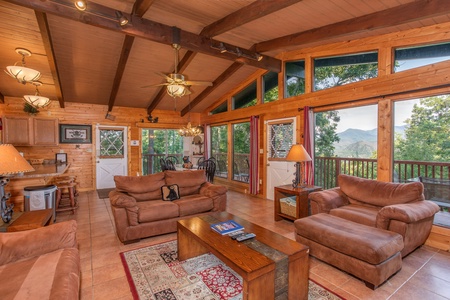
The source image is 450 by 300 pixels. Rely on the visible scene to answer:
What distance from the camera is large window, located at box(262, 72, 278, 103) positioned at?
5598 mm

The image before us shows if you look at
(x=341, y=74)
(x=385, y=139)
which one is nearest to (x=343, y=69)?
(x=341, y=74)

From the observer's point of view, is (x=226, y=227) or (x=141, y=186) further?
(x=141, y=186)

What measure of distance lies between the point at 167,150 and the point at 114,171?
2.04 meters

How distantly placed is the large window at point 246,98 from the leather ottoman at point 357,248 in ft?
14.0

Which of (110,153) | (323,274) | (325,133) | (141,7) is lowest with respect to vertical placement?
(323,274)

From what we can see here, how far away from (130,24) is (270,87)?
3538 mm

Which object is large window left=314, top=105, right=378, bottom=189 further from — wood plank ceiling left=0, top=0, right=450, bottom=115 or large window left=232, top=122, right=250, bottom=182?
large window left=232, top=122, right=250, bottom=182

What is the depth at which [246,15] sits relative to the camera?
10.5ft

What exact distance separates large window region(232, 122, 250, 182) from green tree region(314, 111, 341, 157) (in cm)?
227

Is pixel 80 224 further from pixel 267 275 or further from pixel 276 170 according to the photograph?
Result: pixel 276 170

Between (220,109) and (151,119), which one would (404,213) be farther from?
(151,119)

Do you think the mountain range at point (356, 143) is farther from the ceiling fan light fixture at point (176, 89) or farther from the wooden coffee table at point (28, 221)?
the wooden coffee table at point (28, 221)

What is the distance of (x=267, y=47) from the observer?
4523 millimetres

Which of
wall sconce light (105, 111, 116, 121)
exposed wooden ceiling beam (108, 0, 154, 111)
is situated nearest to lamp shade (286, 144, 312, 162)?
exposed wooden ceiling beam (108, 0, 154, 111)
